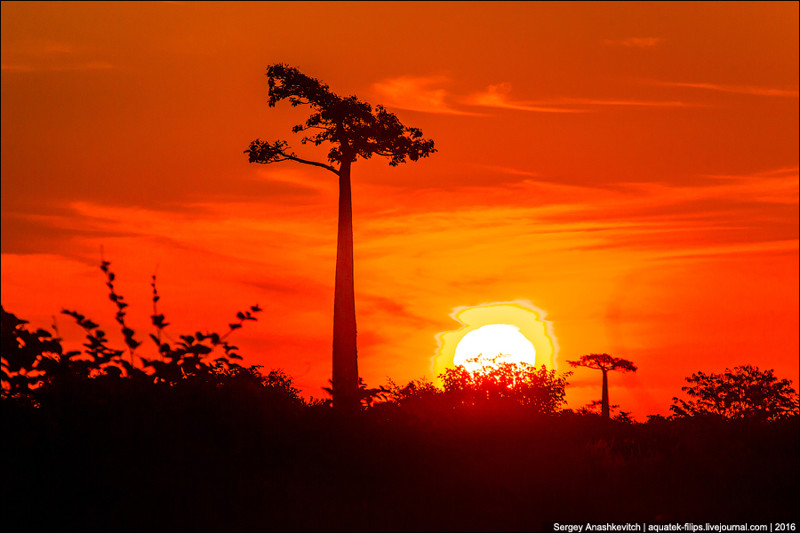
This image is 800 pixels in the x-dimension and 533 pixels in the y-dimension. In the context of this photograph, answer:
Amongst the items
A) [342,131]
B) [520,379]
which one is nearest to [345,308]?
[342,131]

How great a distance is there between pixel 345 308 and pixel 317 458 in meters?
11.5

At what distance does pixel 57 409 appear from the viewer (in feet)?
44.0

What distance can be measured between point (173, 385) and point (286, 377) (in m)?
25.8

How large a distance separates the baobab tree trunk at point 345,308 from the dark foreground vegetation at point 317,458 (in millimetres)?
7484

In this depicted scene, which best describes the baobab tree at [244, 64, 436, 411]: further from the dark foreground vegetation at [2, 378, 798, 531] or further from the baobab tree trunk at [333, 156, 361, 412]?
the dark foreground vegetation at [2, 378, 798, 531]

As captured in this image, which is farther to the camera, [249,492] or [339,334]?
[339,334]

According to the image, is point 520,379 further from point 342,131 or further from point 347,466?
point 347,466

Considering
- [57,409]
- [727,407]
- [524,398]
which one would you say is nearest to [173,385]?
[57,409]

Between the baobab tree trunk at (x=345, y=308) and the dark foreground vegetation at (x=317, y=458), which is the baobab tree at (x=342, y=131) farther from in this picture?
the dark foreground vegetation at (x=317, y=458)

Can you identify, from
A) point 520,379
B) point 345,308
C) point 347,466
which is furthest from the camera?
point 520,379

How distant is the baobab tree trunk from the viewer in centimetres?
2444

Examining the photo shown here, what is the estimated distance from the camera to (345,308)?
25.0 metres

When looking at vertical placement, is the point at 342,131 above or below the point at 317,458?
above

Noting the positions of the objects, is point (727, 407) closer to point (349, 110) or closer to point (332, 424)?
point (349, 110)
